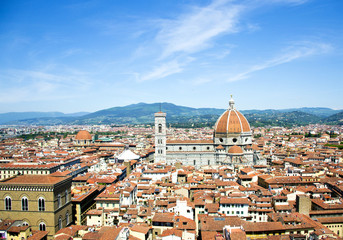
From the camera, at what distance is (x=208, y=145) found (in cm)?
5969

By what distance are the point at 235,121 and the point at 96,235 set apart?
40886 millimetres

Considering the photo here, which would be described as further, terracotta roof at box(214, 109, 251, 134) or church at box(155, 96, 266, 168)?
terracotta roof at box(214, 109, 251, 134)

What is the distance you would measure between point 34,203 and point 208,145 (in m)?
37.5

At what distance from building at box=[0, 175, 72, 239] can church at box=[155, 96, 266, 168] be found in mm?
31722

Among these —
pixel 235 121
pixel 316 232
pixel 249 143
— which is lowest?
pixel 316 232

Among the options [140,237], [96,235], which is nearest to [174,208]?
[140,237]

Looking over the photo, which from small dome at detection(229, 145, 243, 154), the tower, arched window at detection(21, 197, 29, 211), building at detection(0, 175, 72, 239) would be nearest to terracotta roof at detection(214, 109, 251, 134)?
small dome at detection(229, 145, 243, 154)

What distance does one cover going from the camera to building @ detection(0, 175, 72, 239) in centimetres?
2717

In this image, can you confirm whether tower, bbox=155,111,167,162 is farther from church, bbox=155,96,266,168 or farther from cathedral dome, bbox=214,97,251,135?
cathedral dome, bbox=214,97,251,135

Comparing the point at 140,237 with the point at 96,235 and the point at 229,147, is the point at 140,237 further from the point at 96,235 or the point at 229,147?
the point at 229,147

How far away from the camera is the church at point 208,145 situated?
2287 inches

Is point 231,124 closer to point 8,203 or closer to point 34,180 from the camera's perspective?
point 34,180

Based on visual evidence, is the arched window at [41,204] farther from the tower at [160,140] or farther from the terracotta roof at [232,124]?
the terracotta roof at [232,124]

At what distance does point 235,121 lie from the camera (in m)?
59.3
